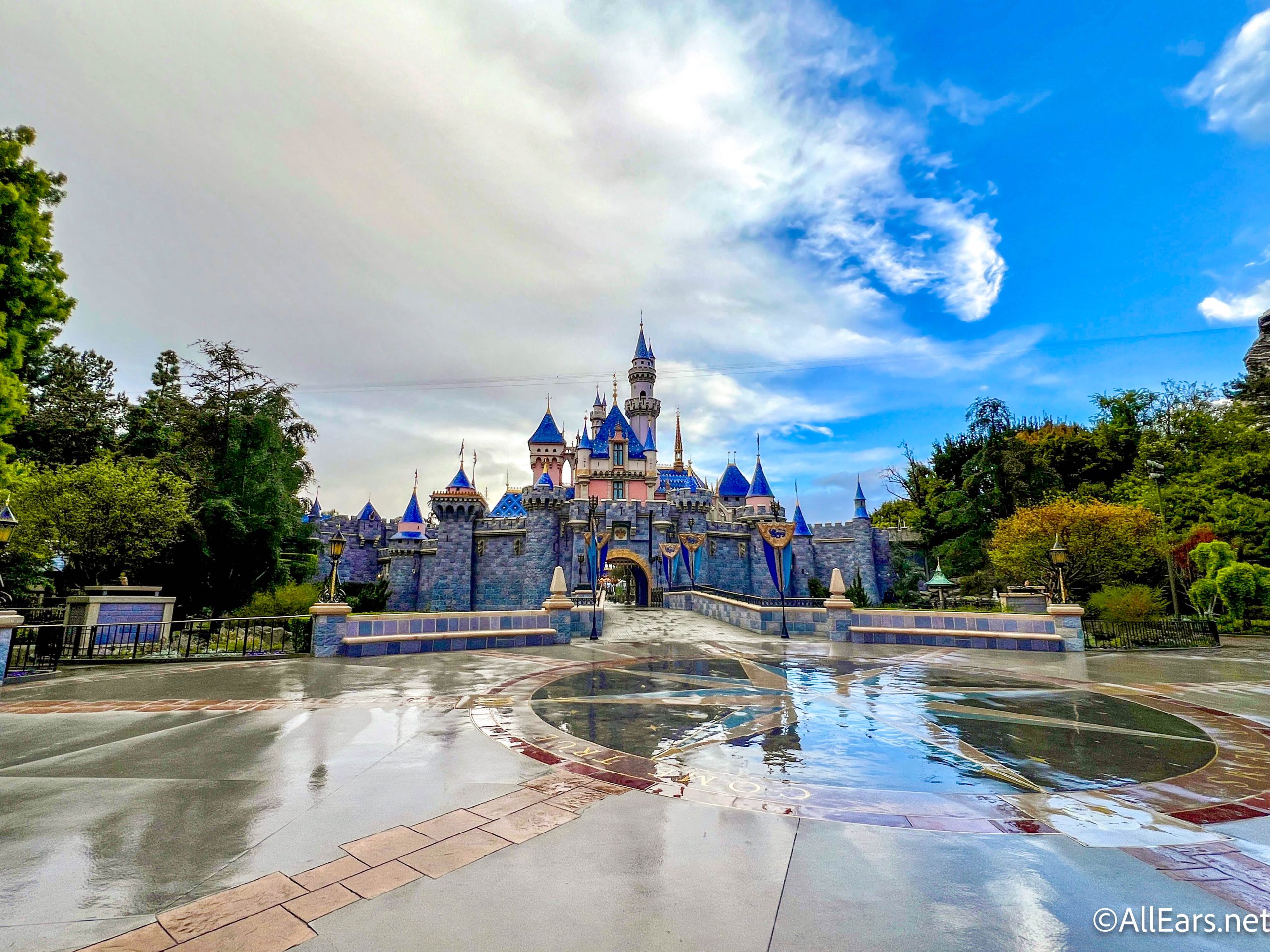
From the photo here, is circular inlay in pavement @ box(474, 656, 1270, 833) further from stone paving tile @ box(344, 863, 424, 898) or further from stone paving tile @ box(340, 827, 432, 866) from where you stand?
stone paving tile @ box(344, 863, 424, 898)

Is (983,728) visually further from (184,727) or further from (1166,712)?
(184,727)

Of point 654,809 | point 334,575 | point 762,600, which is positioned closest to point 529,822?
point 654,809

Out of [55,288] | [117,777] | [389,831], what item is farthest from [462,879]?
[55,288]

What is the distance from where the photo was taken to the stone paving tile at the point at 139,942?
279cm

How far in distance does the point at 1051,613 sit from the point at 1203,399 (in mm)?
29349

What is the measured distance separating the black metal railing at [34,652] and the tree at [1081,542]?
108ft

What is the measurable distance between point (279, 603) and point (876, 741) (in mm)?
24512

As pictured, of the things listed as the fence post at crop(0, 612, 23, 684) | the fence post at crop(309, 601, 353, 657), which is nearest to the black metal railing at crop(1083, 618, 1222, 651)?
the fence post at crop(309, 601, 353, 657)

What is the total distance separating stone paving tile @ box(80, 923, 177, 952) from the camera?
2795mm

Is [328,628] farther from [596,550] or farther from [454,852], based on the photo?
[596,550]

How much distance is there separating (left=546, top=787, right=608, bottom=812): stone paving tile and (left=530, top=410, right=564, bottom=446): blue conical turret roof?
2040 inches

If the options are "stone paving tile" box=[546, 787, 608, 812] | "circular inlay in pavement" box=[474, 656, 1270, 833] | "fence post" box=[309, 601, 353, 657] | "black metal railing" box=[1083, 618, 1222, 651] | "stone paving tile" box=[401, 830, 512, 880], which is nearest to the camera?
"stone paving tile" box=[401, 830, 512, 880]

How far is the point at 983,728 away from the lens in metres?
7.61

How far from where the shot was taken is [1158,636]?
63.6 ft
